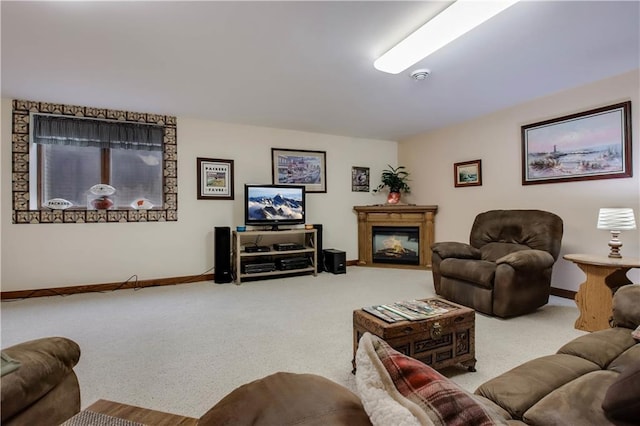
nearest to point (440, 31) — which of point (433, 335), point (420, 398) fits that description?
point (433, 335)

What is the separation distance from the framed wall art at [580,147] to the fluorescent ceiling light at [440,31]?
6.99ft

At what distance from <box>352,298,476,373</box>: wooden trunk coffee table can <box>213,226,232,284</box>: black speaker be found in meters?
2.81

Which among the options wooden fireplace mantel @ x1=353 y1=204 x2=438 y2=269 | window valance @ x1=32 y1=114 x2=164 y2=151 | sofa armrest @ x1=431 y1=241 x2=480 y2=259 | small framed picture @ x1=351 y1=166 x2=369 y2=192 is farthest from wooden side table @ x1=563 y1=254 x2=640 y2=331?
window valance @ x1=32 y1=114 x2=164 y2=151

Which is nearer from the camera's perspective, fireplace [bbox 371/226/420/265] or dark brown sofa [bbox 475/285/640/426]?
dark brown sofa [bbox 475/285/640/426]

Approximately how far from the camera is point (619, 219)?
8.60 feet

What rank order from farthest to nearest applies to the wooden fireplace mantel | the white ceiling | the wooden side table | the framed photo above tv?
the wooden fireplace mantel
the framed photo above tv
the wooden side table
the white ceiling

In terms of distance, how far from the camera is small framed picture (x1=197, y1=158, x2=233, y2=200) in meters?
4.45

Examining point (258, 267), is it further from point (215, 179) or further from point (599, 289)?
point (599, 289)

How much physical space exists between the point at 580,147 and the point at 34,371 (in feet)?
14.7

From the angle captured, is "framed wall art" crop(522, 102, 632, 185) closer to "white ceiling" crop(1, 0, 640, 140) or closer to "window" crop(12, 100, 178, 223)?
"white ceiling" crop(1, 0, 640, 140)

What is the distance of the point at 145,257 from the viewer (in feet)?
13.6

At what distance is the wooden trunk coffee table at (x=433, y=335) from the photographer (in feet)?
5.55

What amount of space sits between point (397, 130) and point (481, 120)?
124 centimetres

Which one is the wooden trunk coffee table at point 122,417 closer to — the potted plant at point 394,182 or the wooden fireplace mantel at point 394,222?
the wooden fireplace mantel at point 394,222
